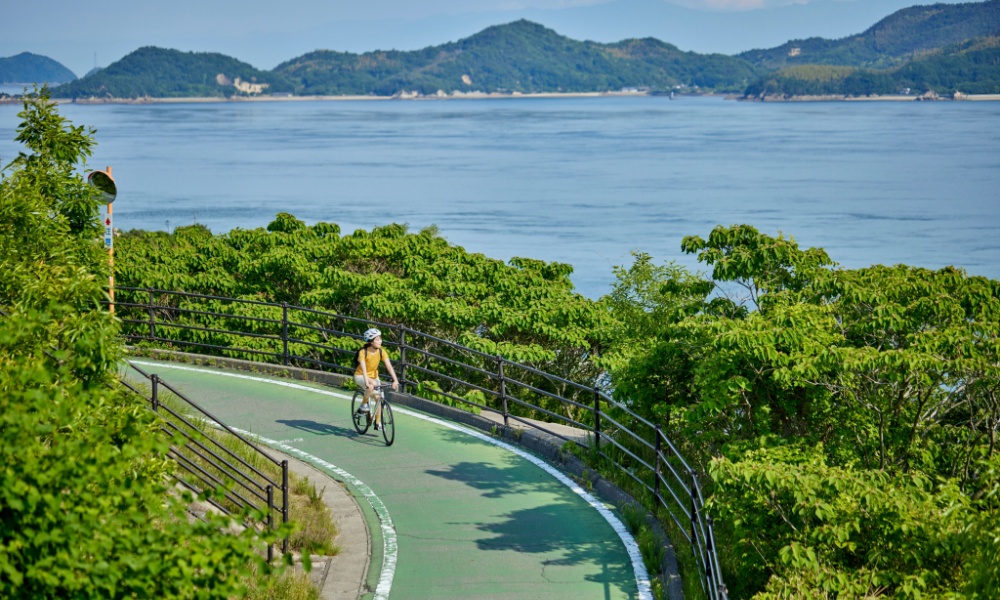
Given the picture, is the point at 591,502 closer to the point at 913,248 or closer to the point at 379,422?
the point at 379,422

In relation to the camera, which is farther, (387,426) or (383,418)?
(387,426)

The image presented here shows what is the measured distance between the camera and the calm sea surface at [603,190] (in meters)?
64.3

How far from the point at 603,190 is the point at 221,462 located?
276 ft

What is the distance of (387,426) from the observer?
14.9 m

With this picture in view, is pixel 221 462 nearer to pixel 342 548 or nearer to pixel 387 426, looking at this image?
pixel 342 548

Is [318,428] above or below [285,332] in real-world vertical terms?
below

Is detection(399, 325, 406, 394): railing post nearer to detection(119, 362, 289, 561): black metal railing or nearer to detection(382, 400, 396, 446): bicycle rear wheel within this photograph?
detection(382, 400, 396, 446): bicycle rear wheel

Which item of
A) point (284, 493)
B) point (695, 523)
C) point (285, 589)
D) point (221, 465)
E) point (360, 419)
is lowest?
point (360, 419)

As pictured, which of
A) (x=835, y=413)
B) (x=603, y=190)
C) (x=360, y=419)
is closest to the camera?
(x=835, y=413)

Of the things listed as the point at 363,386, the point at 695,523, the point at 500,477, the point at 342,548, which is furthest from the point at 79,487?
the point at 363,386

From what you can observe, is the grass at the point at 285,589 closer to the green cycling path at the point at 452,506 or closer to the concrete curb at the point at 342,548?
the concrete curb at the point at 342,548

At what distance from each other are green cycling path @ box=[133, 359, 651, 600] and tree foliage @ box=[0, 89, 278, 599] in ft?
12.2

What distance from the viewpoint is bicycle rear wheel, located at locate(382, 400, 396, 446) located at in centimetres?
1473

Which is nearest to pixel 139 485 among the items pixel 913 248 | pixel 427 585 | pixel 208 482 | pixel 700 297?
pixel 427 585
